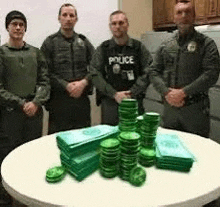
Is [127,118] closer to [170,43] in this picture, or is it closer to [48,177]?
[48,177]

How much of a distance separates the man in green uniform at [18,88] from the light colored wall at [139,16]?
189 centimetres

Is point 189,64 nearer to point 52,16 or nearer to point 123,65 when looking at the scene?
point 123,65

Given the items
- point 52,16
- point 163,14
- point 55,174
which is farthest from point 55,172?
point 163,14

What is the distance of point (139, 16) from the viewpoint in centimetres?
419

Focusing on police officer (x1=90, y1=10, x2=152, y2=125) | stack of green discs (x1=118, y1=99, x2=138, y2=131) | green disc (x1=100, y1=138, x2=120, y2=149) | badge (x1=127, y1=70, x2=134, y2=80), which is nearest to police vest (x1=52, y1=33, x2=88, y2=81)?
police officer (x1=90, y1=10, x2=152, y2=125)

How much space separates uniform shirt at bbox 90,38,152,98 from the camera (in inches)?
105

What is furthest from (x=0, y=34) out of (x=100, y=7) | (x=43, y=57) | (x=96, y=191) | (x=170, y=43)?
(x=96, y=191)

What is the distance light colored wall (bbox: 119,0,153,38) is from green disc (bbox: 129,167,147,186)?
3.18 meters

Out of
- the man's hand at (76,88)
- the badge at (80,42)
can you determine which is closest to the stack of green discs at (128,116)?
the man's hand at (76,88)

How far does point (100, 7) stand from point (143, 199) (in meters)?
3.17

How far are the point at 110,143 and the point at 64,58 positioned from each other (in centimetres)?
173

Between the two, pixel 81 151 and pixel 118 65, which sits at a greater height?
pixel 118 65

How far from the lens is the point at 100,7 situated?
3.90m

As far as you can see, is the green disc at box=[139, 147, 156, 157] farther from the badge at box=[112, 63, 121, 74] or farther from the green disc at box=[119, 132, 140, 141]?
the badge at box=[112, 63, 121, 74]
